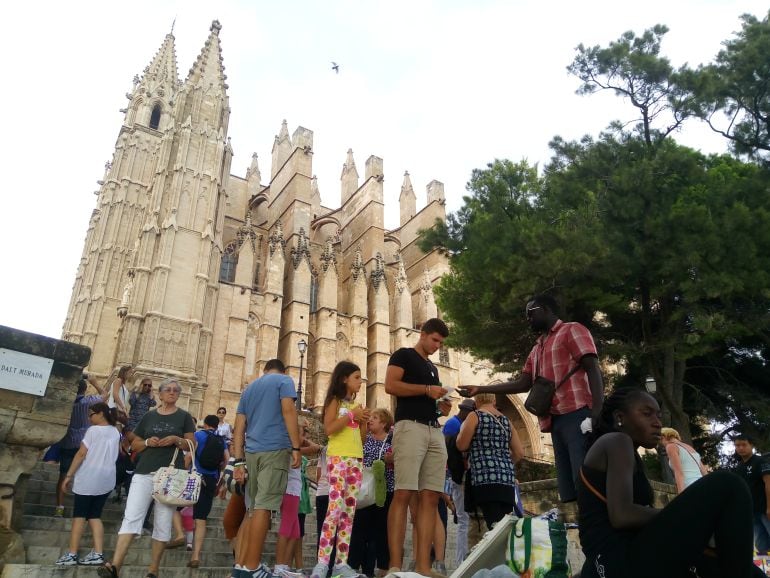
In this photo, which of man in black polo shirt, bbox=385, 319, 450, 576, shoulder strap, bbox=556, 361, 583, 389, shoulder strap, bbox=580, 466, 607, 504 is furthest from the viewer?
man in black polo shirt, bbox=385, 319, 450, 576

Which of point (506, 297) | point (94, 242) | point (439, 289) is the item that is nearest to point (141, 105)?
point (94, 242)

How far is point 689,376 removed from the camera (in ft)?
46.8

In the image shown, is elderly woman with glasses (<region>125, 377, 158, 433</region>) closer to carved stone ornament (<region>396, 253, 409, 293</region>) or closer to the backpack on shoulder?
the backpack on shoulder

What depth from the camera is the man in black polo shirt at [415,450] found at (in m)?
3.95

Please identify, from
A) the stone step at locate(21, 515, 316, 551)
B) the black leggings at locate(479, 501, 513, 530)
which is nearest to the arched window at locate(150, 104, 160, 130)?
the stone step at locate(21, 515, 316, 551)

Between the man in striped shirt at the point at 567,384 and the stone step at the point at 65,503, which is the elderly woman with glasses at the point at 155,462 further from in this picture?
the man in striped shirt at the point at 567,384

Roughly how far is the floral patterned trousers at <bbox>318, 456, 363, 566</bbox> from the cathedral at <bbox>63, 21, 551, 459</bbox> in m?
13.3

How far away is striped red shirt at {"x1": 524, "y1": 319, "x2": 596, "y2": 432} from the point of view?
3688mm

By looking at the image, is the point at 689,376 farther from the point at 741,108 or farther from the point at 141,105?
the point at 141,105

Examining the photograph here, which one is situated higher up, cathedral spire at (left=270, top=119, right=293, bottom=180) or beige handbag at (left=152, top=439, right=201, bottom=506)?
cathedral spire at (left=270, top=119, right=293, bottom=180)

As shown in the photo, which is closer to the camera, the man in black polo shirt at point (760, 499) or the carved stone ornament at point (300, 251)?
the man in black polo shirt at point (760, 499)

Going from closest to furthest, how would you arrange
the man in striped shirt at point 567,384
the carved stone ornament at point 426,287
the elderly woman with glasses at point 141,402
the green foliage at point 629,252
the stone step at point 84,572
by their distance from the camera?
the man in striped shirt at point 567,384, the stone step at point 84,572, the elderly woman with glasses at point 141,402, the green foliage at point 629,252, the carved stone ornament at point 426,287

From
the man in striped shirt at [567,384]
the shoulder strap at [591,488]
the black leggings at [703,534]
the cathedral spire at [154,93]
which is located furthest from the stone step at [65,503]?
the cathedral spire at [154,93]

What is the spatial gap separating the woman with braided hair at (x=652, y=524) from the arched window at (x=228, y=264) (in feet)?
84.6
